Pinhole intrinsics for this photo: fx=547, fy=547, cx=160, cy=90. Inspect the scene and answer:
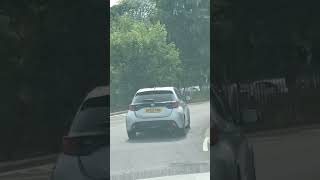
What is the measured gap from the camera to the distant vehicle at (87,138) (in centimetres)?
349

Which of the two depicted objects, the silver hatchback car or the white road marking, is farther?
the white road marking

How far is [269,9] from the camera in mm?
3777

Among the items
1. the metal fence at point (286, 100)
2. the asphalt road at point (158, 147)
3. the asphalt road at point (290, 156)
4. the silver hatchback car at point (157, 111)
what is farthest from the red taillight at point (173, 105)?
the asphalt road at point (290, 156)

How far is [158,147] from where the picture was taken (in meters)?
3.59

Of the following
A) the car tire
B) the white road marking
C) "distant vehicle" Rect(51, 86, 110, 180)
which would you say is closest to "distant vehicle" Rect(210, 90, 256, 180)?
the white road marking

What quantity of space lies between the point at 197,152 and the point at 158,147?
263 millimetres

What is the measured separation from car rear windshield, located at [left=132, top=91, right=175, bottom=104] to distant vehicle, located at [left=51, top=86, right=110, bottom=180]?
0.64ft

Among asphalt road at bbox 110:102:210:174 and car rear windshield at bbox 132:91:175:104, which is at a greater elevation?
car rear windshield at bbox 132:91:175:104

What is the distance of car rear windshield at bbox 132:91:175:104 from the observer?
3500 mm

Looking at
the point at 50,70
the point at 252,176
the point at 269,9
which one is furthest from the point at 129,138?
the point at 269,9

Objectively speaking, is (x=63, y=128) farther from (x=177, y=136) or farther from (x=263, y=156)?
(x=263, y=156)

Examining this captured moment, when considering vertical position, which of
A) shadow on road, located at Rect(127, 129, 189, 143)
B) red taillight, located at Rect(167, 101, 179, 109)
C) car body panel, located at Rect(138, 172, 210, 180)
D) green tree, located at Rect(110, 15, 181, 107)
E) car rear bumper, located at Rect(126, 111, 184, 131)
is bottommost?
car body panel, located at Rect(138, 172, 210, 180)

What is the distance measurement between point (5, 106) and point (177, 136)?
3.67ft

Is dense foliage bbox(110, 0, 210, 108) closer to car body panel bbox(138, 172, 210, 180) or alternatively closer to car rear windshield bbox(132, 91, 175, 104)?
car rear windshield bbox(132, 91, 175, 104)
